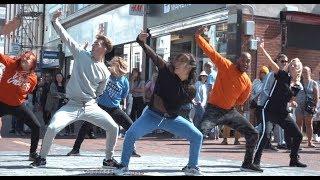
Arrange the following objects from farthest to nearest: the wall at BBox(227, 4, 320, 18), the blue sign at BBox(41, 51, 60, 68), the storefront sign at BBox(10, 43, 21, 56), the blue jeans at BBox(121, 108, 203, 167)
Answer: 1. the storefront sign at BBox(10, 43, 21, 56)
2. the blue sign at BBox(41, 51, 60, 68)
3. the wall at BBox(227, 4, 320, 18)
4. the blue jeans at BBox(121, 108, 203, 167)

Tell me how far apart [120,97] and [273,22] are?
8.30m

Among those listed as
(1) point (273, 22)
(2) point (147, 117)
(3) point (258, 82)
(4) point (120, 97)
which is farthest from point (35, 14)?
(2) point (147, 117)

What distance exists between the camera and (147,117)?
7121 mm

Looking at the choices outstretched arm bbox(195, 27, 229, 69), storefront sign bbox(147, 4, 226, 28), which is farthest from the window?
outstretched arm bbox(195, 27, 229, 69)

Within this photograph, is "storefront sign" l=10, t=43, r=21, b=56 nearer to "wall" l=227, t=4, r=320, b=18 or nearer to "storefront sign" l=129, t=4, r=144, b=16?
"storefront sign" l=129, t=4, r=144, b=16

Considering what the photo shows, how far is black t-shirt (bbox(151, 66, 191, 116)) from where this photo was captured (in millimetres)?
7023

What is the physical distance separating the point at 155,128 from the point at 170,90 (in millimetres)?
529

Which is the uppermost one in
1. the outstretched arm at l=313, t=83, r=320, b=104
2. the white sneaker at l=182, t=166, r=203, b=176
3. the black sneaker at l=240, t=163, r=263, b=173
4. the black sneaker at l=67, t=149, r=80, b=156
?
the outstretched arm at l=313, t=83, r=320, b=104

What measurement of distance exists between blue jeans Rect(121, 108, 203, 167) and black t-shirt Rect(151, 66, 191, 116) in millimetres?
154

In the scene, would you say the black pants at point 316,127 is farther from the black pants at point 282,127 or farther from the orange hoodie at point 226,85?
the orange hoodie at point 226,85

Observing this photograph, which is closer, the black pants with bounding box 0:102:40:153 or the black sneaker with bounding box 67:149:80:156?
the black pants with bounding box 0:102:40:153

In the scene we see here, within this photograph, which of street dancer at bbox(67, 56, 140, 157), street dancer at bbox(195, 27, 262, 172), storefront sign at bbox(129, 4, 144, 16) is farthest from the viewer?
storefront sign at bbox(129, 4, 144, 16)

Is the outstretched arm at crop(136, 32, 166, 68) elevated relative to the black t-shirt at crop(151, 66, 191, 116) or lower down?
elevated

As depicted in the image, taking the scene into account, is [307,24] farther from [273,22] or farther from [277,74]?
[277,74]
